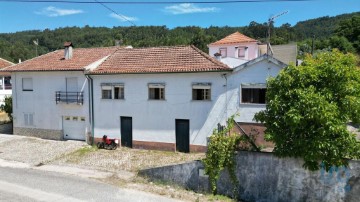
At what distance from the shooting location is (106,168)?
760 inches

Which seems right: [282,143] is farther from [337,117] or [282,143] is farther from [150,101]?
[150,101]

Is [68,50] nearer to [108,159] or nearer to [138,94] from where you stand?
[138,94]

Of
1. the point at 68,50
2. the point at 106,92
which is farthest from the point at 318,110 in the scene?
the point at 68,50

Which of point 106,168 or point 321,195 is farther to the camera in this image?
point 106,168

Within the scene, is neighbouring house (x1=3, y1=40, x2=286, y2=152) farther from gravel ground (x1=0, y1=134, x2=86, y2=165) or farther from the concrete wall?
the concrete wall

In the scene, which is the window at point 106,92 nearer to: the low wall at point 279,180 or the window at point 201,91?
the window at point 201,91

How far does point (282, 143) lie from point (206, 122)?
8577mm

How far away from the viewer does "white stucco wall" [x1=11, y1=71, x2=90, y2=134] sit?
24.9 meters

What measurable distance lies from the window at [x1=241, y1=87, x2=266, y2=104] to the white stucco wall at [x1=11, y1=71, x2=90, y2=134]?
12.1 meters

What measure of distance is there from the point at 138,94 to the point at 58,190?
9.54 metres

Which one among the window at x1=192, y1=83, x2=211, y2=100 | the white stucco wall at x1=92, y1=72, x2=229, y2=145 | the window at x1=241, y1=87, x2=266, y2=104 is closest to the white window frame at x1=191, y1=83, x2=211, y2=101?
the window at x1=192, y1=83, x2=211, y2=100

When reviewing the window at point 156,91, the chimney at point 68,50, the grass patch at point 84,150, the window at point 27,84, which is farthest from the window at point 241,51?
the window at point 27,84

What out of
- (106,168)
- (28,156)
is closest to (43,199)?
(106,168)

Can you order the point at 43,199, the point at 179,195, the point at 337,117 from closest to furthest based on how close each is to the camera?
the point at 337,117
the point at 43,199
the point at 179,195
